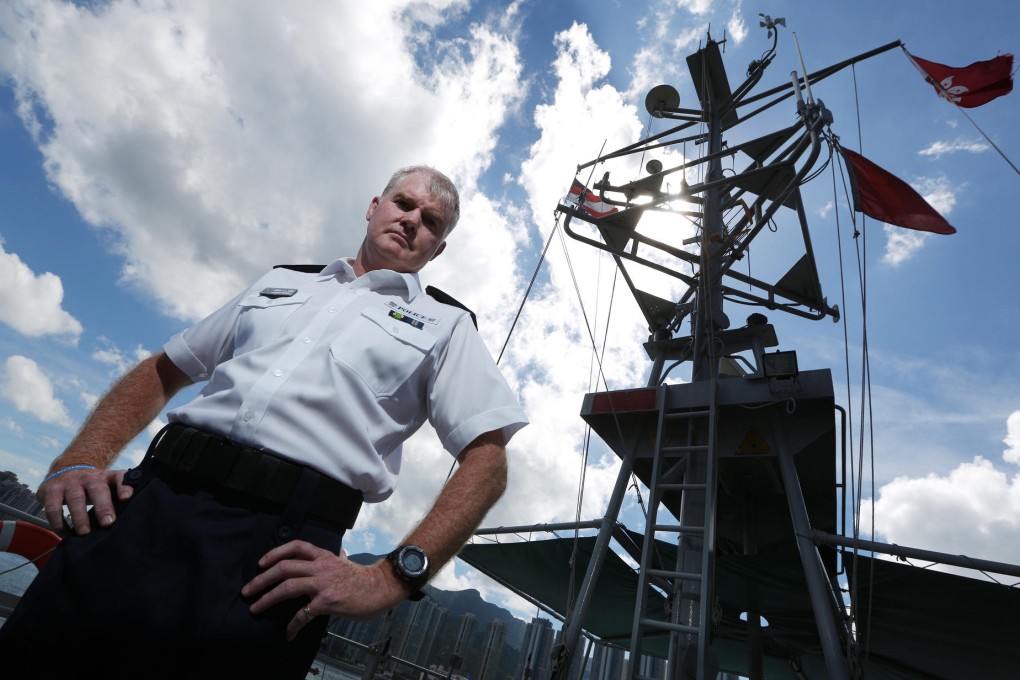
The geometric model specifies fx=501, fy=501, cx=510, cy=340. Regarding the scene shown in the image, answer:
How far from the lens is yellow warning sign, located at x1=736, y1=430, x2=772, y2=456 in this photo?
5.39 metres

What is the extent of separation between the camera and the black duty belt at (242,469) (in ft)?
4.04

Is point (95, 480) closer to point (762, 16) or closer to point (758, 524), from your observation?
point (758, 524)

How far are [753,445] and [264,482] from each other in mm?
5395

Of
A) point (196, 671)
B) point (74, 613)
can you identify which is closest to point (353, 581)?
point (196, 671)

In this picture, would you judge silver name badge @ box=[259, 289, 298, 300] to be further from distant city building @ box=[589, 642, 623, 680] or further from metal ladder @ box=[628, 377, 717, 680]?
distant city building @ box=[589, 642, 623, 680]

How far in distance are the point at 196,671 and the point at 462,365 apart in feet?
3.23

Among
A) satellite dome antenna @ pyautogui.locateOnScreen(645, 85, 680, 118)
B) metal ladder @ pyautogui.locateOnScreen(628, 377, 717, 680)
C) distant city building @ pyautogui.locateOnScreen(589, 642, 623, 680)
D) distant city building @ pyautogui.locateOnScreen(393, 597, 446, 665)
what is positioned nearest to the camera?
metal ladder @ pyautogui.locateOnScreen(628, 377, 717, 680)

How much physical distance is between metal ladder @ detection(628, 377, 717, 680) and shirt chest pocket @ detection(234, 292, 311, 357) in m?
3.79

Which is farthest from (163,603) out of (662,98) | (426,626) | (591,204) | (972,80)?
(426,626)

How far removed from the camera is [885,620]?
254 inches

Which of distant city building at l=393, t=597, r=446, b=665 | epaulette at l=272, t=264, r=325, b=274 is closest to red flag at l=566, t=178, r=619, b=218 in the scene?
epaulette at l=272, t=264, r=325, b=274

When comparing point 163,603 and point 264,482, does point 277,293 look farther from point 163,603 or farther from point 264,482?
point 163,603

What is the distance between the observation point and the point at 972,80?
21.2 feet

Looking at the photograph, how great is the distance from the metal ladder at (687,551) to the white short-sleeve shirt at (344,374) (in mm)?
3427
